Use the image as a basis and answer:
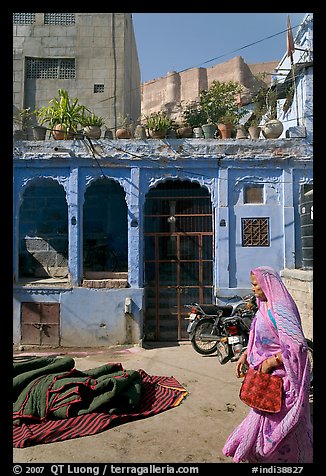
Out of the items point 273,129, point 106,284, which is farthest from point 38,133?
point 273,129

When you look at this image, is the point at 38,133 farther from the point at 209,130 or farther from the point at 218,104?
the point at 218,104

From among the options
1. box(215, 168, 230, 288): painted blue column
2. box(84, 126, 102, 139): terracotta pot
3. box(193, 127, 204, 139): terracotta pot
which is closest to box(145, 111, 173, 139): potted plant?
box(193, 127, 204, 139): terracotta pot

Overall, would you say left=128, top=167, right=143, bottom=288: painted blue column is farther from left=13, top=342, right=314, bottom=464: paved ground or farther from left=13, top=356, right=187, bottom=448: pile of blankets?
left=13, top=356, right=187, bottom=448: pile of blankets

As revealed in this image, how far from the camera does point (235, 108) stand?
50.7 ft

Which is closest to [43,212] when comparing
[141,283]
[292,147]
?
[141,283]

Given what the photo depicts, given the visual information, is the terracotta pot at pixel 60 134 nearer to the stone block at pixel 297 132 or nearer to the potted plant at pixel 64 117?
the potted plant at pixel 64 117

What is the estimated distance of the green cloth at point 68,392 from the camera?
4594 millimetres

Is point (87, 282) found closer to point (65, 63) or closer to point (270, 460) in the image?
point (270, 460)

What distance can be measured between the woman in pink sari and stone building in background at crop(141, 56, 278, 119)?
37235 millimetres

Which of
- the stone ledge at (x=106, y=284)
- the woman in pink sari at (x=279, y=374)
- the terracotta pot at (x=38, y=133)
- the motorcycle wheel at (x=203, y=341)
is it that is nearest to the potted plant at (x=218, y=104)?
the terracotta pot at (x=38, y=133)

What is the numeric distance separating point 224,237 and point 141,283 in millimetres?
2068

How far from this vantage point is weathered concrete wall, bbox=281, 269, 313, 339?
6715 mm

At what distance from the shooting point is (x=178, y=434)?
171 inches
